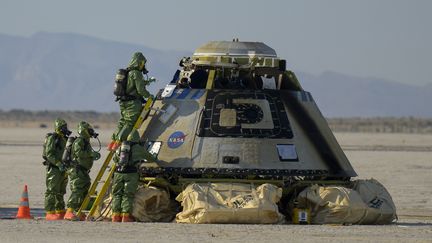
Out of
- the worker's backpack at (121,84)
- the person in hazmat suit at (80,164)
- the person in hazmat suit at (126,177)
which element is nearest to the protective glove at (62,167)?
the person in hazmat suit at (80,164)

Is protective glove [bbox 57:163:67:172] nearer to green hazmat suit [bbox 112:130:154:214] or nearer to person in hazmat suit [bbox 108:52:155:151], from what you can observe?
person in hazmat suit [bbox 108:52:155:151]

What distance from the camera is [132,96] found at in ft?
77.2

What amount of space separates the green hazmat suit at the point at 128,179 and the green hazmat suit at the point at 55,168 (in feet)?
6.20

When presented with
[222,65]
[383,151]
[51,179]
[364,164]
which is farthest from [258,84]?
[383,151]

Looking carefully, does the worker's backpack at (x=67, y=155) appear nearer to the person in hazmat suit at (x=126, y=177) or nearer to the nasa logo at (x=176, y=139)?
the person in hazmat suit at (x=126, y=177)

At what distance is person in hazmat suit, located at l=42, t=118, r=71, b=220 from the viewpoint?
24094 mm

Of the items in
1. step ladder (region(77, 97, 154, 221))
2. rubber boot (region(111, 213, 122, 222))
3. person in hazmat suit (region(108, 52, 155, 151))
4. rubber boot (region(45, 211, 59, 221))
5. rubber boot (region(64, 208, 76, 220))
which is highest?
person in hazmat suit (region(108, 52, 155, 151))

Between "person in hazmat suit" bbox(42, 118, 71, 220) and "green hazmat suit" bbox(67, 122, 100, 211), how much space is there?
0.60m

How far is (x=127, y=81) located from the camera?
2352 centimetres

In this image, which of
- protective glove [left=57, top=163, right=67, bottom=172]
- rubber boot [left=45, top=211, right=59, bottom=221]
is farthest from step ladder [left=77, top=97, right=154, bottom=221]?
protective glove [left=57, top=163, right=67, bottom=172]

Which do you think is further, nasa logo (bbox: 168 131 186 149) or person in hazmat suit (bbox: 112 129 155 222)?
nasa logo (bbox: 168 131 186 149)

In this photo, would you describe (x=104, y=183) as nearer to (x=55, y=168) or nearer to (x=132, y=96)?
(x=55, y=168)

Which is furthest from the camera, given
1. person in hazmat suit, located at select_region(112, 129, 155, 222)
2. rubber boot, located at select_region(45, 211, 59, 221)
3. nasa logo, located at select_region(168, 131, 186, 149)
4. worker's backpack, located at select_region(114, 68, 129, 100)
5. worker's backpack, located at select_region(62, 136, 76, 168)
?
rubber boot, located at select_region(45, 211, 59, 221)

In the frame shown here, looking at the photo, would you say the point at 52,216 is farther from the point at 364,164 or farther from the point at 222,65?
the point at 364,164
